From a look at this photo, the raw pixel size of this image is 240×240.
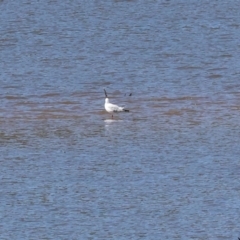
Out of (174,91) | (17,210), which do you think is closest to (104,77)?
(174,91)

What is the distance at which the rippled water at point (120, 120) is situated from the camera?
12.1m

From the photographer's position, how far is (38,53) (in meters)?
21.7

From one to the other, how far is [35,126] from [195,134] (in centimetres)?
221

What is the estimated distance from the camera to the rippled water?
39.5ft

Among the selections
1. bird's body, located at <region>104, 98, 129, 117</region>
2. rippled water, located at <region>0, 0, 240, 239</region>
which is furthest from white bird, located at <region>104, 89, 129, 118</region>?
rippled water, located at <region>0, 0, 240, 239</region>

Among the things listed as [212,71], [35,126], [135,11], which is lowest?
[135,11]

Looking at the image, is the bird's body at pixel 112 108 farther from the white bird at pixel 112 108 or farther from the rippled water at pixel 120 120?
the rippled water at pixel 120 120

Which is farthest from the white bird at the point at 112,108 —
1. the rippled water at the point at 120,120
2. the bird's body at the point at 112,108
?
the rippled water at the point at 120,120

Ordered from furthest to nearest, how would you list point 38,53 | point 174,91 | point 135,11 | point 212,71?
1. point 135,11
2. point 38,53
3. point 212,71
4. point 174,91

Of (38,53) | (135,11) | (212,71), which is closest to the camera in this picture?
(212,71)

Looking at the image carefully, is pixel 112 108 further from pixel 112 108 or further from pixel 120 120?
pixel 120 120

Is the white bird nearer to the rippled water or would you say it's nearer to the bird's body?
the bird's body

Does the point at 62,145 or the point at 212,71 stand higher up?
the point at 62,145

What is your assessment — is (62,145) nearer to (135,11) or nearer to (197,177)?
(197,177)
